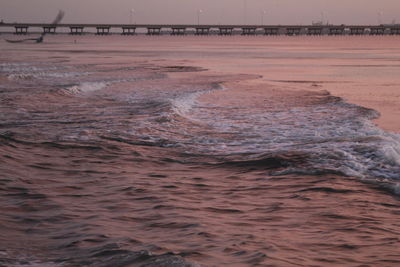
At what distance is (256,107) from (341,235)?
9112 mm

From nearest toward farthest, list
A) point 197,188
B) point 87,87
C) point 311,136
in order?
point 197,188 < point 311,136 < point 87,87

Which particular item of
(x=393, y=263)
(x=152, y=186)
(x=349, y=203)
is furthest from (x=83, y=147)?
(x=393, y=263)

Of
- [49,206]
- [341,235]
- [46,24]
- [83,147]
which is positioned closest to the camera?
[341,235]

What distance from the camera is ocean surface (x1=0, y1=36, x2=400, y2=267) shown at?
167 inches

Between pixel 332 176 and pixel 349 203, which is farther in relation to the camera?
pixel 332 176

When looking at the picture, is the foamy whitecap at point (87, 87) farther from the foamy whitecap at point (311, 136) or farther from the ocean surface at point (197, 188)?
the foamy whitecap at point (311, 136)

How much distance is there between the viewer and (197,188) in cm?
621

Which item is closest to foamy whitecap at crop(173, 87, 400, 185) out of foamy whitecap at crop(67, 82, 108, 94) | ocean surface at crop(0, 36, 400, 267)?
ocean surface at crop(0, 36, 400, 267)

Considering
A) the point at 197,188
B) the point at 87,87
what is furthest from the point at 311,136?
the point at 87,87

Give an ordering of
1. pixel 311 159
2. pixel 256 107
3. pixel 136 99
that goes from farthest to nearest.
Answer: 1. pixel 136 99
2. pixel 256 107
3. pixel 311 159

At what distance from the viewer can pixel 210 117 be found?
12.0 meters

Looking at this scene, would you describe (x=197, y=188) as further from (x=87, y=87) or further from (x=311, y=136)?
(x=87, y=87)

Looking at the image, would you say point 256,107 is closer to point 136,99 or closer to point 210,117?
point 210,117

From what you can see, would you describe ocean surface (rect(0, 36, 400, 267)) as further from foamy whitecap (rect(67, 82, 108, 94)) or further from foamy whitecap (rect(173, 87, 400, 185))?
foamy whitecap (rect(67, 82, 108, 94))
